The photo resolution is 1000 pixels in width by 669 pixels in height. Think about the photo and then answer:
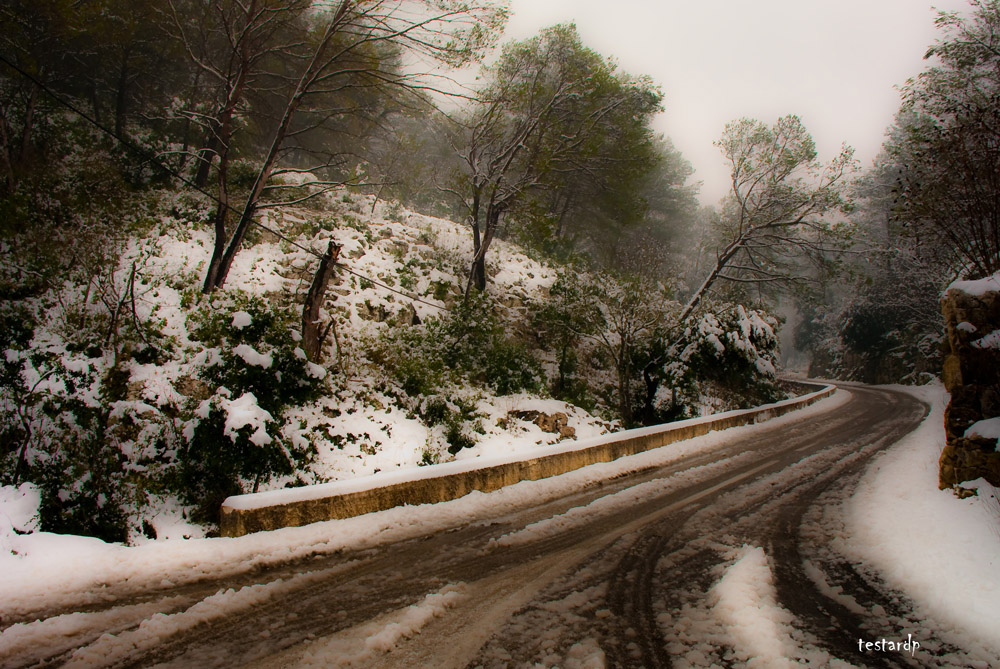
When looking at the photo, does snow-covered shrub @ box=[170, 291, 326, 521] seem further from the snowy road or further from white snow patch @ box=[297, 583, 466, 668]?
white snow patch @ box=[297, 583, 466, 668]

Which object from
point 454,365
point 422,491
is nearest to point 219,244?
point 454,365

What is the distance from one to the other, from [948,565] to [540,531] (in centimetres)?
323

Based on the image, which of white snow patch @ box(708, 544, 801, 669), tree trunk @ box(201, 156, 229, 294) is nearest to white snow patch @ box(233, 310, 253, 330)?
tree trunk @ box(201, 156, 229, 294)

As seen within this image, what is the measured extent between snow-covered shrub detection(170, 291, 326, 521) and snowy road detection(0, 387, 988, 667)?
238 cm

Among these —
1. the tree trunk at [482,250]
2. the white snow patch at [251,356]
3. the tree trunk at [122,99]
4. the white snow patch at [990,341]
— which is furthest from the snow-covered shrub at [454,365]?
the tree trunk at [122,99]

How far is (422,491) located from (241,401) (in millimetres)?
2518

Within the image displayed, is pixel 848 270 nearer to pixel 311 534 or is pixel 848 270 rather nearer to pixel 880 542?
pixel 880 542

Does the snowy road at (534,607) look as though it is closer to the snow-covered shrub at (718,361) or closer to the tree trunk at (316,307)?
the tree trunk at (316,307)

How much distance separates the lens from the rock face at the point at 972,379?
438 cm

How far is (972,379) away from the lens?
15.1ft

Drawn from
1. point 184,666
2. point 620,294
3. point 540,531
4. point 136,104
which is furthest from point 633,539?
point 136,104

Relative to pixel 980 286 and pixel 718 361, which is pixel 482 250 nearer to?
pixel 718 361

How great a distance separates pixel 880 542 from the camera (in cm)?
375

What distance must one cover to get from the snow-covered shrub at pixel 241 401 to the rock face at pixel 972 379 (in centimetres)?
782
